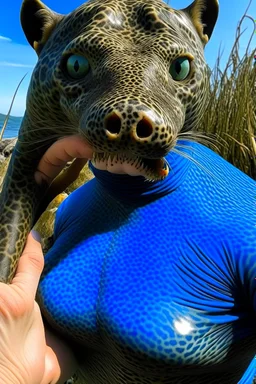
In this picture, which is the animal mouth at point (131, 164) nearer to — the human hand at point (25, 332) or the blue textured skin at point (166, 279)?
the blue textured skin at point (166, 279)

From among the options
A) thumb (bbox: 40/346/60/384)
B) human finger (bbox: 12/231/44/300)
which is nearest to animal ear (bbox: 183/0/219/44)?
human finger (bbox: 12/231/44/300)

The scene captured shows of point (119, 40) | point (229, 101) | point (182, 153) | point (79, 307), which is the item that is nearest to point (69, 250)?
point (79, 307)

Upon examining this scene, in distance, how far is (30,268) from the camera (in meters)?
0.85

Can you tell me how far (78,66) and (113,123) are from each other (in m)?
0.18

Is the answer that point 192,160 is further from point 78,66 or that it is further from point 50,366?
point 50,366

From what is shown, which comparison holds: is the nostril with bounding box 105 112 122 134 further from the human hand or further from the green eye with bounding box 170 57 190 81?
the human hand

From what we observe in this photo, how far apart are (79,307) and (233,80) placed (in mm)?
1431

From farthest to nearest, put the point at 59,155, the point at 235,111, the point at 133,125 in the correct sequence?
the point at 235,111 → the point at 59,155 → the point at 133,125

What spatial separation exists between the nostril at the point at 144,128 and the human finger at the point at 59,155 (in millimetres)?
157

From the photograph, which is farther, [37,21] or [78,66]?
[37,21]

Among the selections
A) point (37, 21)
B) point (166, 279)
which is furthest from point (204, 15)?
point (166, 279)

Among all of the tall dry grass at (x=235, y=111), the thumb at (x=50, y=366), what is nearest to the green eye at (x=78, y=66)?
the thumb at (x=50, y=366)

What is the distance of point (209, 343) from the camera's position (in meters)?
0.74

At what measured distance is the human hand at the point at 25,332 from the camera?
74cm
